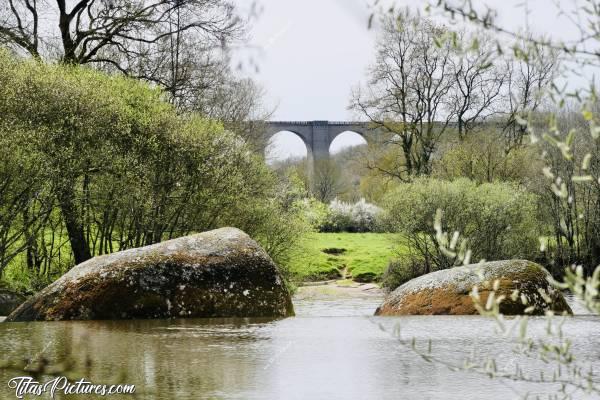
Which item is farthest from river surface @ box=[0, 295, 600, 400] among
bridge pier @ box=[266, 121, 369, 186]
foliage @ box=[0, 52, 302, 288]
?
bridge pier @ box=[266, 121, 369, 186]

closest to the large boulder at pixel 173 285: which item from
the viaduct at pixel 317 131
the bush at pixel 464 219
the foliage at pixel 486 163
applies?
the bush at pixel 464 219

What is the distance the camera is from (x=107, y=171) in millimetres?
19547

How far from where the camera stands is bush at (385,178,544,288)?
29.0m

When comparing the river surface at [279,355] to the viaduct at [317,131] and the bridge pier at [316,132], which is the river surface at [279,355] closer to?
the bridge pier at [316,132]

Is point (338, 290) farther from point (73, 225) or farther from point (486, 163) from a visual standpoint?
point (73, 225)

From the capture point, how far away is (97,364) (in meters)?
7.39

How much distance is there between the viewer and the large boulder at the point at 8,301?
16.8m

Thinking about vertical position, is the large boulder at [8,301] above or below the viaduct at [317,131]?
below

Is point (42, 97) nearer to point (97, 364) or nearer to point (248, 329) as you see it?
point (248, 329)

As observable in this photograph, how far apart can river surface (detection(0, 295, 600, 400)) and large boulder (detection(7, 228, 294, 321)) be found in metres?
0.82

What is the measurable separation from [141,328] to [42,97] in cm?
903

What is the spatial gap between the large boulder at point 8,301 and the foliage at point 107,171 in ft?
2.83

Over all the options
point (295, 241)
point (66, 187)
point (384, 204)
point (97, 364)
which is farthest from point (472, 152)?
point (97, 364)

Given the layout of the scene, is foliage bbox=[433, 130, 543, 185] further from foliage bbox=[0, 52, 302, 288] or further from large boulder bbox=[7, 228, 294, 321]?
large boulder bbox=[7, 228, 294, 321]
